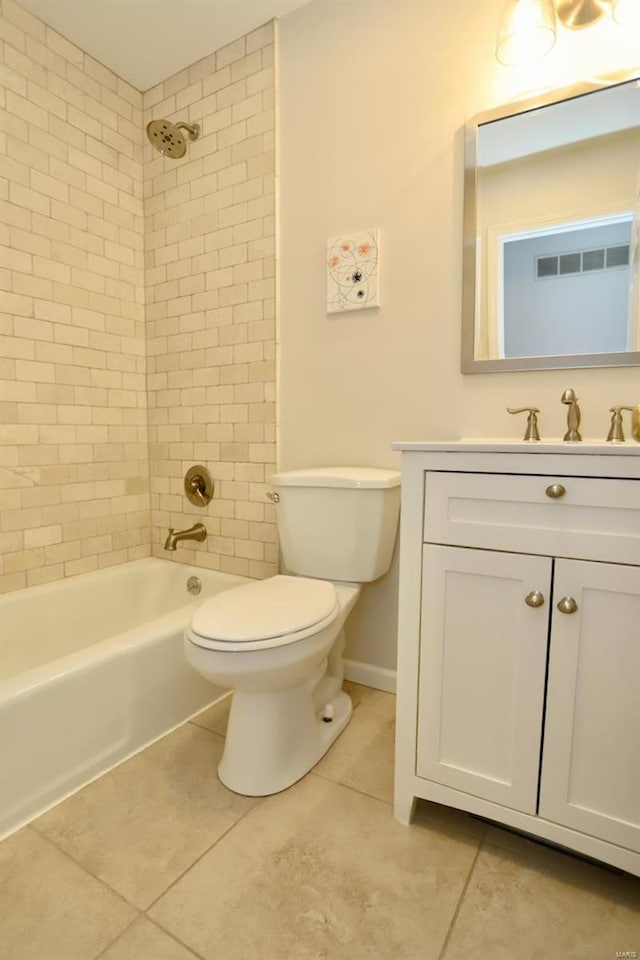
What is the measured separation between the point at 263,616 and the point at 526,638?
0.61 m

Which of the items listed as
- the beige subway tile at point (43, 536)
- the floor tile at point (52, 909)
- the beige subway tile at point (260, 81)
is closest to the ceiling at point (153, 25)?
the beige subway tile at point (260, 81)

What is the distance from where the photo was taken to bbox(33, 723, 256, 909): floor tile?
1011mm

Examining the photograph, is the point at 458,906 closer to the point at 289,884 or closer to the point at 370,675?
the point at 289,884

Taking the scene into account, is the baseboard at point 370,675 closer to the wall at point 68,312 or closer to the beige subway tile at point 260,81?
the wall at point 68,312

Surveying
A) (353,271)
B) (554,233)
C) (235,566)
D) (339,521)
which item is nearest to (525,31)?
(554,233)

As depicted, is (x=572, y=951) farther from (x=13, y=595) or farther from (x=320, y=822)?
(x=13, y=595)

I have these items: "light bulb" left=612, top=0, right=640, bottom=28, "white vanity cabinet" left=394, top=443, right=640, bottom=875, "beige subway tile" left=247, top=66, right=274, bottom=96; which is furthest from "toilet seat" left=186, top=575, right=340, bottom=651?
"beige subway tile" left=247, top=66, right=274, bottom=96

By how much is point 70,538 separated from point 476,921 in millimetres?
1783

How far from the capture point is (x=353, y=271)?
5.49 ft

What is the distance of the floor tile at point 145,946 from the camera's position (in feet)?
2.75

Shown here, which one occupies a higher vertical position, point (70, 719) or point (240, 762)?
point (70, 719)

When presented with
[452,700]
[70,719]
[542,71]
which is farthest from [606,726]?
[542,71]

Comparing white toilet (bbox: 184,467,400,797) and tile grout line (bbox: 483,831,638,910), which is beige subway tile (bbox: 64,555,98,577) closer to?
white toilet (bbox: 184,467,400,797)

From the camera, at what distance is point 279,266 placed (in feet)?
6.03
